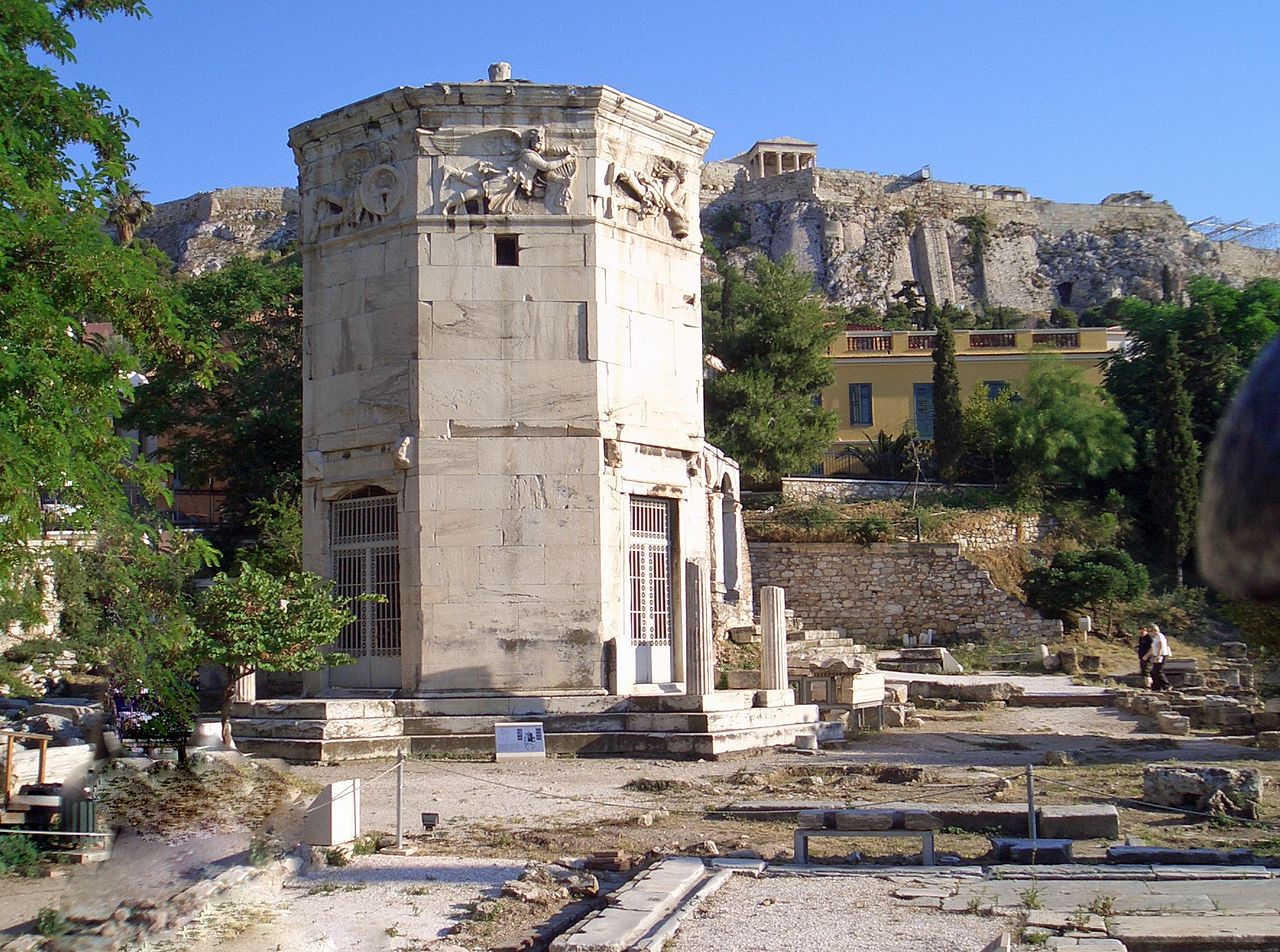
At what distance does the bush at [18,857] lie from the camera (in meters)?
9.80

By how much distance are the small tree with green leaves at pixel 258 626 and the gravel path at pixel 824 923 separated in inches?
286

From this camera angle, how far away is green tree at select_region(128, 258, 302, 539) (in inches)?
1131

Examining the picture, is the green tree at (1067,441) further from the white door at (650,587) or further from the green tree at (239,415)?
the white door at (650,587)

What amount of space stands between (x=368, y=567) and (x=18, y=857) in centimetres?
831

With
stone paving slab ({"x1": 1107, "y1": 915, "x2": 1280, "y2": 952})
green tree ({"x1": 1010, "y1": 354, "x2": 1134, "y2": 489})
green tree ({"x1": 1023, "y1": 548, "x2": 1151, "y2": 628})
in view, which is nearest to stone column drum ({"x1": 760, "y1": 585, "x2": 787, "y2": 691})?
stone paving slab ({"x1": 1107, "y1": 915, "x2": 1280, "y2": 952})

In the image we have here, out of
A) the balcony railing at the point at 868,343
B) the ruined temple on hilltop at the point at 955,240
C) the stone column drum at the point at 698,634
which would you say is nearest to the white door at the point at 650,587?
the stone column drum at the point at 698,634

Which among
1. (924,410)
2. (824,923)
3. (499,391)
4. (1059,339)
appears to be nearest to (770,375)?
(924,410)

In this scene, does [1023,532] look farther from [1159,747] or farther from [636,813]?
[636,813]

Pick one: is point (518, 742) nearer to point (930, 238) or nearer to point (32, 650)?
point (32, 650)

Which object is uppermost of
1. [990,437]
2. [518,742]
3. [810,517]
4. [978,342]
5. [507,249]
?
[978,342]

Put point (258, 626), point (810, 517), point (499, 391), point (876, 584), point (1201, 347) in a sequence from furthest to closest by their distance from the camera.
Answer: point (1201, 347) → point (810, 517) → point (876, 584) → point (499, 391) → point (258, 626)

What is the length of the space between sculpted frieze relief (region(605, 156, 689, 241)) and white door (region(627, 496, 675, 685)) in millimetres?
4017

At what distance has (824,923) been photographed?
8047mm

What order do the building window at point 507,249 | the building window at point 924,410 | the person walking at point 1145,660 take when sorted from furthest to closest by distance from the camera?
the building window at point 924,410, the person walking at point 1145,660, the building window at point 507,249
